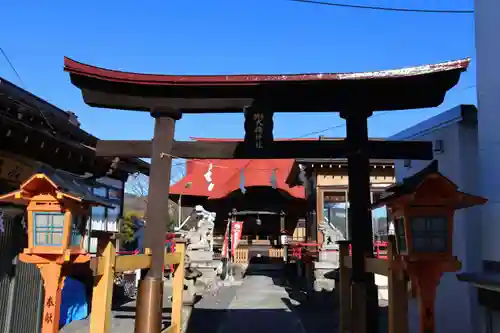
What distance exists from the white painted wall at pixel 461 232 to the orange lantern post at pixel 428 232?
6.26 feet

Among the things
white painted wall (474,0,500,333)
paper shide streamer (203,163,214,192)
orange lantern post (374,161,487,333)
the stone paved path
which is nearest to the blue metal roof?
white painted wall (474,0,500,333)

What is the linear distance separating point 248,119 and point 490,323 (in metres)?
4.00

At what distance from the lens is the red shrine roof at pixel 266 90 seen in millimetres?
6031

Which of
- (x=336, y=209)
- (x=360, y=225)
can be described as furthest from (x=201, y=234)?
(x=360, y=225)

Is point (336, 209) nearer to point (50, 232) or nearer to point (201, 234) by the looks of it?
point (201, 234)

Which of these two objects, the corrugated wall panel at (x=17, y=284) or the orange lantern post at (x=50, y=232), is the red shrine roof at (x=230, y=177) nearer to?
the corrugated wall panel at (x=17, y=284)

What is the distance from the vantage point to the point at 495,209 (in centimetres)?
530

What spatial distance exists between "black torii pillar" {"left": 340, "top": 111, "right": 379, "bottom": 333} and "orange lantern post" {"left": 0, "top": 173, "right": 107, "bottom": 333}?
3.54m

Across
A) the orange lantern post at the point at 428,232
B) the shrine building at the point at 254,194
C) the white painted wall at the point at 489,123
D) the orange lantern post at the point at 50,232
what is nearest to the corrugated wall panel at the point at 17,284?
the orange lantern post at the point at 50,232

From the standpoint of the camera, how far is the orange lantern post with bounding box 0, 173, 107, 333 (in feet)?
14.1

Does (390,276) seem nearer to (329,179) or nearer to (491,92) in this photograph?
(491,92)

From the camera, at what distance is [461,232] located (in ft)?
19.7

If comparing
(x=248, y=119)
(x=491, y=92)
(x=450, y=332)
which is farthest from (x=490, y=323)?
(x=248, y=119)

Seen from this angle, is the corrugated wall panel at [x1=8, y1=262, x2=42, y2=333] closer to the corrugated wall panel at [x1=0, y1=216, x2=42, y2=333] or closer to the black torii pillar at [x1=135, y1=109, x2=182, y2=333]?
the corrugated wall panel at [x1=0, y1=216, x2=42, y2=333]
